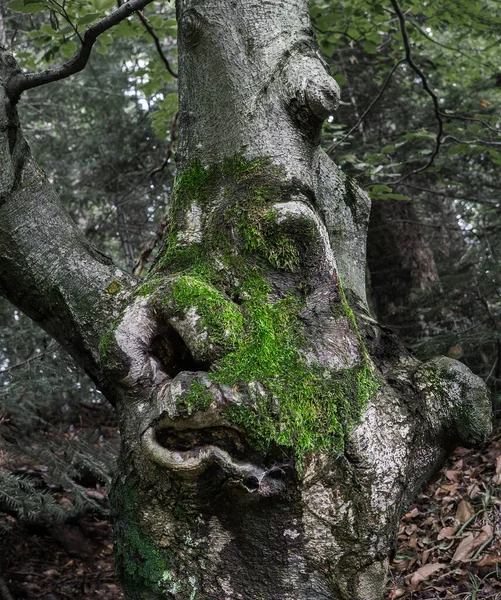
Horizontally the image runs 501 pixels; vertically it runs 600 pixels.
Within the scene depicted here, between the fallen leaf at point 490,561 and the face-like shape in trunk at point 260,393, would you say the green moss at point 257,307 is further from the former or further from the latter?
the fallen leaf at point 490,561

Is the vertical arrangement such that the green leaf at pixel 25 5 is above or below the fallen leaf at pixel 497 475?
above

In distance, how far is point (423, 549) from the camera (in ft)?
10.6

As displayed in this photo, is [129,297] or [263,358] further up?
[129,297]

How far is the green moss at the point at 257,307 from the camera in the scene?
1558 millimetres

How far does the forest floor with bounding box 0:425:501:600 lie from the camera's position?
108 inches

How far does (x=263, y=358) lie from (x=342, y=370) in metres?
0.25

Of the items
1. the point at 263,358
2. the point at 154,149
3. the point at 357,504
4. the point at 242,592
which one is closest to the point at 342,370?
the point at 263,358

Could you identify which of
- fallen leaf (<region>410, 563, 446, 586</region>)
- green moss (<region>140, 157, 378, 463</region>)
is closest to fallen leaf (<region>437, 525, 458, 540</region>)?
fallen leaf (<region>410, 563, 446, 586</region>)

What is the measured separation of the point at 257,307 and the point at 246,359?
0.62 ft

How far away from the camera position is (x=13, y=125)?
2051 mm

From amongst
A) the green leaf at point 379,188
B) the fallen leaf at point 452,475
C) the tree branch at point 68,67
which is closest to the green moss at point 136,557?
the tree branch at point 68,67

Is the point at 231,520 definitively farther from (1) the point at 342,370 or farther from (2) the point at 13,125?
(2) the point at 13,125

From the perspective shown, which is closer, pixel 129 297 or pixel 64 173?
pixel 129 297

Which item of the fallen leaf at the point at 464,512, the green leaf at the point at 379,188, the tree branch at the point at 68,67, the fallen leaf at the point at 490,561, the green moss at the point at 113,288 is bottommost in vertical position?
the fallen leaf at the point at 490,561
